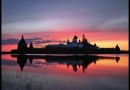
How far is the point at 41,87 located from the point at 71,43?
590 feet

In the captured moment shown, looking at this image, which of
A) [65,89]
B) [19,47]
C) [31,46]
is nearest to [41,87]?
[65,89]

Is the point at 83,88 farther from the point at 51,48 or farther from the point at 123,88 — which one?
the point at 51,48

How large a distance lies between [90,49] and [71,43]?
83.5 feet

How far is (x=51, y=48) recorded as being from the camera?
181 m

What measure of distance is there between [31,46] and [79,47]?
3800 cm

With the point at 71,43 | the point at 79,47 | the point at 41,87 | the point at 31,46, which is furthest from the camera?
the point at 71,43

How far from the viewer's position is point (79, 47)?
177000 mm

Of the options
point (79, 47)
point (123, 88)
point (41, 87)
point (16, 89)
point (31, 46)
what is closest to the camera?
point (16, 89)

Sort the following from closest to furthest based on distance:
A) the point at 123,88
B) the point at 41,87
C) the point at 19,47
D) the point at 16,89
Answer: the point at 16,89 < the point at 41,87 < the point at 123,88 < the point at 19,47

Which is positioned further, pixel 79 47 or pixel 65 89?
pixel 79 47

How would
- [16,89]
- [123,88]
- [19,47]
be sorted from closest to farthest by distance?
[16,89] < [123,88] < [19,47]

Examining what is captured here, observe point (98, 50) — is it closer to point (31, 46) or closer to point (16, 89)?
point (31, 46)

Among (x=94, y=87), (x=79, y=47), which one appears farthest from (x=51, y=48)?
(x=94, y=87)

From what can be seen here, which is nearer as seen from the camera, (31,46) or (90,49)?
(31,46)
